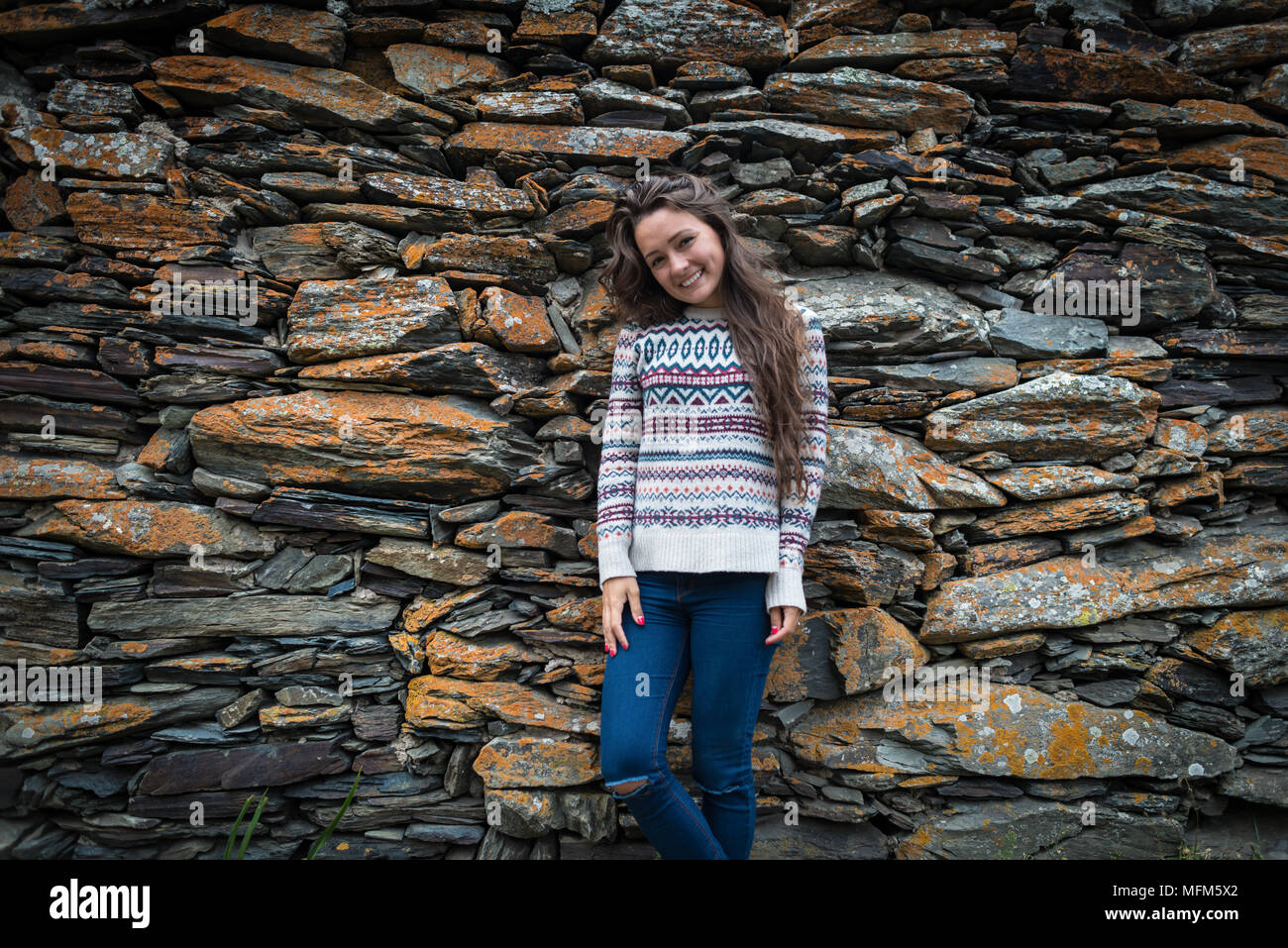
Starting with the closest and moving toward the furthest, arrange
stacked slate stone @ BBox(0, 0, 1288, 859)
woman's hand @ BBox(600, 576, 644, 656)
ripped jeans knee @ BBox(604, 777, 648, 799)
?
ripped jeans knee @ BBox(604, 777, 648, 799) → woman's hand @ BBox(600, 576, 644, 656) → stacked slate stone @ BBox(0, 0, 1288, 859)

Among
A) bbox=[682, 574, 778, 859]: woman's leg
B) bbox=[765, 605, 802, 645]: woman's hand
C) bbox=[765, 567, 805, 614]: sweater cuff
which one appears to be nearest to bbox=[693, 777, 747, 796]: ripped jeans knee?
bbox=[682, 574, 778, 859]: woman's leg

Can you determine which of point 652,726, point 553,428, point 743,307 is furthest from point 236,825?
point 743,307

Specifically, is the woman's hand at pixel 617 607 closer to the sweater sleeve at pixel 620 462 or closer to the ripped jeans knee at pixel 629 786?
the sweater sleeve at pixel 620 462

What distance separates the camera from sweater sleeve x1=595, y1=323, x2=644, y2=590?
227 centimetres

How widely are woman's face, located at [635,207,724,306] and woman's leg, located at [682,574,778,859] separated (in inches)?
43.9

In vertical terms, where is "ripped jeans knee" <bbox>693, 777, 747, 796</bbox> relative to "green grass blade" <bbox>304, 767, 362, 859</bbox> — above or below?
above

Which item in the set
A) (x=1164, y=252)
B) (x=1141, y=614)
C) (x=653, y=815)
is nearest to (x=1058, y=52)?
(x=1164, y=252)

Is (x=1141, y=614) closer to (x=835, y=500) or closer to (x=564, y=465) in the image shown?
(x=835, y=500)

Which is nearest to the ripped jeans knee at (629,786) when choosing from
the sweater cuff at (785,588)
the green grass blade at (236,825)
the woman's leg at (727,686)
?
the woman's leg at (727,686)

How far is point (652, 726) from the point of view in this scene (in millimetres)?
2168

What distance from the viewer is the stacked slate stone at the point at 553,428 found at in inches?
111

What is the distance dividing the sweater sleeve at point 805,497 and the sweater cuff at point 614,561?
533 millimetres

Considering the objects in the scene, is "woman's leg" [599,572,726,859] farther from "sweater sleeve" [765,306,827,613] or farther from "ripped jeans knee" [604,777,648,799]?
"sweater sleeve" [765,306,827,613]

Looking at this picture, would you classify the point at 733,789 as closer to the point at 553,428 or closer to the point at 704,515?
the point at 704,515
